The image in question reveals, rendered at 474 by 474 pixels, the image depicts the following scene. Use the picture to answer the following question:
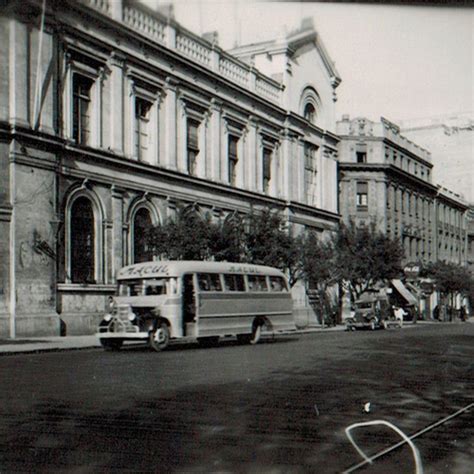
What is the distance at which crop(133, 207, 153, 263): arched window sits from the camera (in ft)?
98.9

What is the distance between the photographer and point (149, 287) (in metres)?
20.5

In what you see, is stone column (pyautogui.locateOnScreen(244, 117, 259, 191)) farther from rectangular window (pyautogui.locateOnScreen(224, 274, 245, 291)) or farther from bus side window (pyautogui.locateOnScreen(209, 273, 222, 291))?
bus side window (pyautogui.locateOnScreen(209, 273, 222, 291))

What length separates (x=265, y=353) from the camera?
18.8m

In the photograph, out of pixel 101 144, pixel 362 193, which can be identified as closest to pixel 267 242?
pixel 101 144

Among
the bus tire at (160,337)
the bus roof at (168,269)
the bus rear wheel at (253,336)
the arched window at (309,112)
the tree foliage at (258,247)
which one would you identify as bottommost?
the bus rear wheel at (253,336)

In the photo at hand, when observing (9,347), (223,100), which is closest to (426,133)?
(223,100)

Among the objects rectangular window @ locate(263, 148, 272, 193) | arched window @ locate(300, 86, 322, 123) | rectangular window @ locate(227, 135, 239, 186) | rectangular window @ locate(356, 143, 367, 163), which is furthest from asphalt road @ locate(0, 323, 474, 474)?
rectangular window @ locate(356, 143, 367, 163)

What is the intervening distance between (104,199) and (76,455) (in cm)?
2212

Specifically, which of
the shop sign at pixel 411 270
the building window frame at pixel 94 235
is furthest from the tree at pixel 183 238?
the shop sign at pixel 411 270

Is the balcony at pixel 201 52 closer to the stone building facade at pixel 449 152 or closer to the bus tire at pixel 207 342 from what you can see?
the bus tire at pixel 207 342

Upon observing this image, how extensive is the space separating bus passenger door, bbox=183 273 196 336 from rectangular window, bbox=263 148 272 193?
20.2 m

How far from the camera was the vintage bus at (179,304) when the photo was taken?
1989 centimetres

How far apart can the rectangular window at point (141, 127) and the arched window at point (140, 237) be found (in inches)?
89.6

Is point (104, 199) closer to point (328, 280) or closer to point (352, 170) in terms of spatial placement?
point (328, 280)
